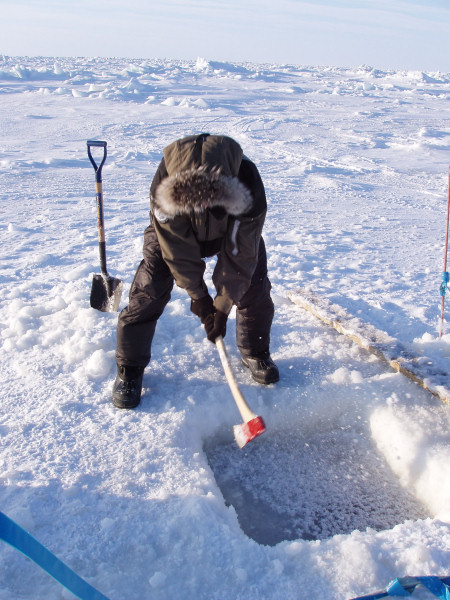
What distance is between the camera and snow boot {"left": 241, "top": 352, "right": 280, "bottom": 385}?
2643 millimetres

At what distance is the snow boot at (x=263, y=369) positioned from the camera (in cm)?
264

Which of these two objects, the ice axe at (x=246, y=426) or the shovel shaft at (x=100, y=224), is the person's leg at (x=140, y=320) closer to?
the ice axe at (x=246, y=426)

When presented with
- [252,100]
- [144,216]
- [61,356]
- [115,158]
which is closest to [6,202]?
[144,216]

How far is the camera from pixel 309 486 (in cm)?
220

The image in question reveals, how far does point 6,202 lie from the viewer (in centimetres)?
614

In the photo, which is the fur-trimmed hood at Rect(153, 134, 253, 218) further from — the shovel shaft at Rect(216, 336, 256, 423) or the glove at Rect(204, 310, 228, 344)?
the shovel shaft at Rect(216, 336, 256, 423)

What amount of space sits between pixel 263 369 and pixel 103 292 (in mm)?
1204

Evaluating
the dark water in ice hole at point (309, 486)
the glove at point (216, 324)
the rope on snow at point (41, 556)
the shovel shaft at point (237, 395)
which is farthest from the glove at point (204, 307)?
the rope on snow at point (41, 556)

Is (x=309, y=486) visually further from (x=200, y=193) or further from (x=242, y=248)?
(x=200, y=193)

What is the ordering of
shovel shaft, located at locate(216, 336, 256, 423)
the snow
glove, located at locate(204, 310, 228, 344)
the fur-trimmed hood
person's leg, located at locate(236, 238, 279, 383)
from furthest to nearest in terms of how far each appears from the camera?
person's leg, located at locate(236, 238, 279, 383)
glove, located at locate(204, 310, 228, 344)
shovel shaft, located at locate(216, 336, 256, 423)
the fur-trimmed hood
the snow

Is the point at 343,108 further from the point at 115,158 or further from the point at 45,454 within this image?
the point at 45,454

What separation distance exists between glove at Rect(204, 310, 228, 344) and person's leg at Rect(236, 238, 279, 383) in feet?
0.92

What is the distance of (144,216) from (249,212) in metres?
3.87

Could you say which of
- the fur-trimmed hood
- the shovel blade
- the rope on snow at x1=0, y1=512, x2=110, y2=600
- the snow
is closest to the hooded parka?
the fur-trimmed hood
